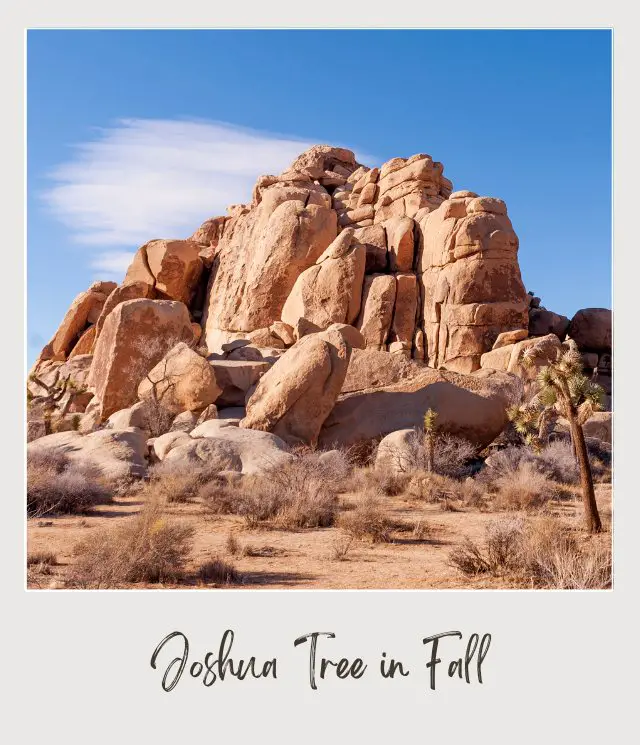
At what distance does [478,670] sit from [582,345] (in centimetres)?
3394

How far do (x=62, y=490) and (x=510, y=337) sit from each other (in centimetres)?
2164

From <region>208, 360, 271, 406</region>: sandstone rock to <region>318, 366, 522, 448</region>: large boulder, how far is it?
10.9 ft

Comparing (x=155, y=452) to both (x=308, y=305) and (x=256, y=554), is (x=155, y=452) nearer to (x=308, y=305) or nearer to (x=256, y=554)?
(x=256, y=554)

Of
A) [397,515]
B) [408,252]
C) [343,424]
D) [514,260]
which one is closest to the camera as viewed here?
[397,515]

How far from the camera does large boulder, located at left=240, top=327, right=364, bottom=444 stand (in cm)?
1814

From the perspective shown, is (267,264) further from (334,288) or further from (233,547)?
(233,547)

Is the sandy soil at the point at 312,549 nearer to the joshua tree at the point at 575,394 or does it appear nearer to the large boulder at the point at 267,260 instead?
the joshua tree at the point at 575,394

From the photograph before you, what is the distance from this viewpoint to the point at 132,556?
8234 millimetres

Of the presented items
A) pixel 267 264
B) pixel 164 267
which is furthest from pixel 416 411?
pixel 164 267

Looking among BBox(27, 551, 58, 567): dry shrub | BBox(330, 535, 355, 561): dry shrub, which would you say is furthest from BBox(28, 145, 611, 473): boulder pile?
BBox(27, 551, 58, 567): dry shrub

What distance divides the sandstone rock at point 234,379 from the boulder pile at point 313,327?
0.04 meters

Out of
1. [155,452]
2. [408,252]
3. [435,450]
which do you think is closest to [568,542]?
[435,450]

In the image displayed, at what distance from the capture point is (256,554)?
9891 mm

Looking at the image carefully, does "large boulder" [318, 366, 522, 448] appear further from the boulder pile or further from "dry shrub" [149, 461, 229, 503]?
"dry shrub" [149, 461, 229, 503]
